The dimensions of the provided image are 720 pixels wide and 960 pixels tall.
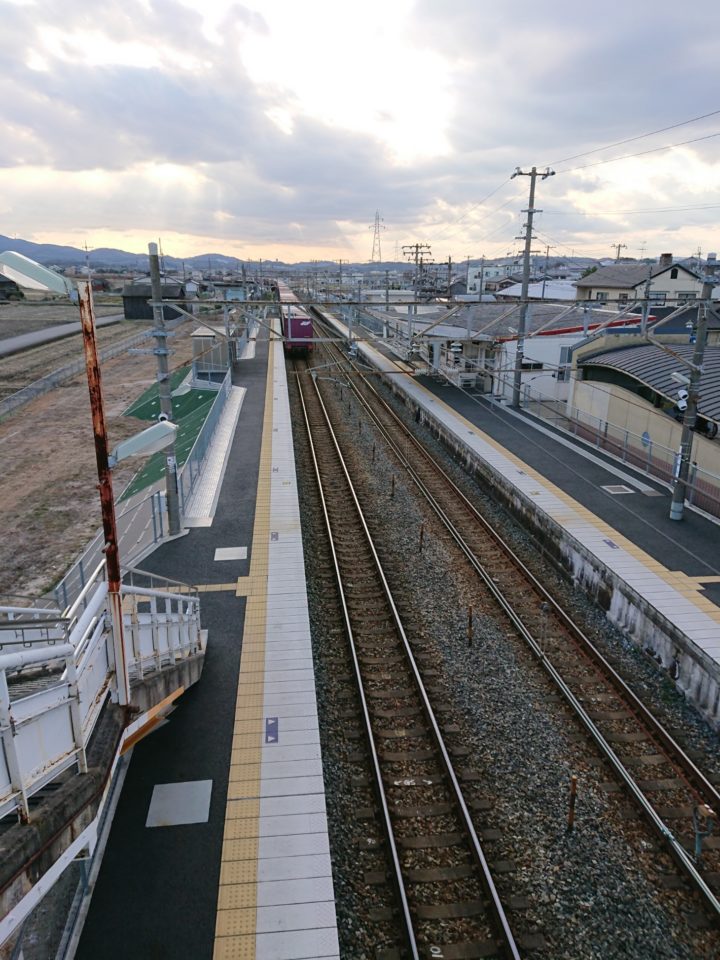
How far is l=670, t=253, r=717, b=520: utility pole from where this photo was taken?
12656 mm

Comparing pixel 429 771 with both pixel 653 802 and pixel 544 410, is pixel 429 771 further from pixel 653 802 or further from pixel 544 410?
pixel 544 410

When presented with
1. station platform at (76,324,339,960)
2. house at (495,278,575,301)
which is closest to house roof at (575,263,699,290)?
house at (495,278,575,301)

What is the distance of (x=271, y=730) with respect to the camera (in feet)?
26.0

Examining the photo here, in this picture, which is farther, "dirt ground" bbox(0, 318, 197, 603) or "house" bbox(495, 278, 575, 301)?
"house" bbox(495, 278, 575, 301)

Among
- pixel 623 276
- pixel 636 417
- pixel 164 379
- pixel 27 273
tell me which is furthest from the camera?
pixel 623 276

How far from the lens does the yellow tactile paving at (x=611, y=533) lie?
1105cm

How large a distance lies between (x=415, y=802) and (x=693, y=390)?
10.1 meters

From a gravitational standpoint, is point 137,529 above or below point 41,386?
→ below

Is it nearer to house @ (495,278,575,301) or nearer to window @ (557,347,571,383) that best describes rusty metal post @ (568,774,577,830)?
window @ (557,347,571,383)

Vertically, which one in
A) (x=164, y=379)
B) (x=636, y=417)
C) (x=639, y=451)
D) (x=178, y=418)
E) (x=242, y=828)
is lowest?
(x=242, y=828)

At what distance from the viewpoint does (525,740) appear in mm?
8461

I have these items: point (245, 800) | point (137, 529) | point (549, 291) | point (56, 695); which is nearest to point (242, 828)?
point (245, 800)

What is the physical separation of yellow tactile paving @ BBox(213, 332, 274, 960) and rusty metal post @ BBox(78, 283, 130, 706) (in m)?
1.91

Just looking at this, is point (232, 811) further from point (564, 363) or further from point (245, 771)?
point (564, 363)
